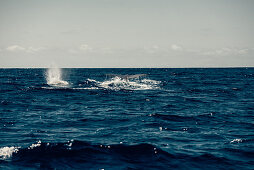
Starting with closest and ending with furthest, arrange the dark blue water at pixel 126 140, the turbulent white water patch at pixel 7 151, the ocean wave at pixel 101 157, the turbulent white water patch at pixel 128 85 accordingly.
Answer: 1. the ocean wave at pixel 101 157
2. the dark blue water at pixel 126 140
3. the turbulent white water patch at pixel 7 151
4. the turbulent white water patch at pixel 128 85

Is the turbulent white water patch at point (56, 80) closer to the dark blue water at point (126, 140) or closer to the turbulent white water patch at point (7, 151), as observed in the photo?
the dark blue water at point (126, 140)

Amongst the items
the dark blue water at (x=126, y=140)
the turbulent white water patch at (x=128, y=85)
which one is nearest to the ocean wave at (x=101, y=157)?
the dark blue water at (x=126, y=140)

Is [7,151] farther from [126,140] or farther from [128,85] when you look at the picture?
[128,85]

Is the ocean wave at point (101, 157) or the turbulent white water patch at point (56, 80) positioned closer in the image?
the ocean wave at point (101, 157)

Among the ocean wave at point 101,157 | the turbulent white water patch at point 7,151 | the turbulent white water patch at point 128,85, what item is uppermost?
the turbulent white water patch at point 128,85

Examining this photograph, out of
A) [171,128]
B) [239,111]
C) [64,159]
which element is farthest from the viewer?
[239,111]

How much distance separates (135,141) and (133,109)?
10.4 meters

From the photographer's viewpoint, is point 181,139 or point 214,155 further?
point 181,139

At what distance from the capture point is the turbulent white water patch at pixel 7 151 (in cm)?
1016

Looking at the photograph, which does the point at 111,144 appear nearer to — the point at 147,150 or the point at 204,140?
the point at 147,150

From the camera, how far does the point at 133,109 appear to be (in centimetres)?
2297

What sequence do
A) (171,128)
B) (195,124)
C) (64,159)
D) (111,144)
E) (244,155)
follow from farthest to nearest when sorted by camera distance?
(195,124), (171,128), (111,144), (244,155), (64,159)

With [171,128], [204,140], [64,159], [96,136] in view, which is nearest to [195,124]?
[171,128]

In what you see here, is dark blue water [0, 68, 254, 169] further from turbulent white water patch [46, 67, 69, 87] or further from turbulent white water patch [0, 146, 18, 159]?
turbulent white water patch [46, 67, 69, 87]
